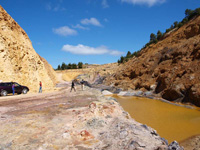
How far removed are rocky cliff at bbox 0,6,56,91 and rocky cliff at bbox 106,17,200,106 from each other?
52.1 ft

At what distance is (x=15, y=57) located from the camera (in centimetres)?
2098

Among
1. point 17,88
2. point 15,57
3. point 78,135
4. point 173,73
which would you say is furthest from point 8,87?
point 173,73

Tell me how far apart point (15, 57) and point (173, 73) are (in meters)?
21.5

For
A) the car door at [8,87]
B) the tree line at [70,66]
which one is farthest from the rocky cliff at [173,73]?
the tree line at [70,66]

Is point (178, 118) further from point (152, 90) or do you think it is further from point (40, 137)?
point (152, 90)

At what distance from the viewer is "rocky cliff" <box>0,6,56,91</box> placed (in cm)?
1922

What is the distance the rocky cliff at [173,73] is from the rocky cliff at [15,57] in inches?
626

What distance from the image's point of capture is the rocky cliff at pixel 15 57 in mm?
19219

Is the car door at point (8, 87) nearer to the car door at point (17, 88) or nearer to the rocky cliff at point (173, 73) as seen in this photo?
the car door at point (17, 88)

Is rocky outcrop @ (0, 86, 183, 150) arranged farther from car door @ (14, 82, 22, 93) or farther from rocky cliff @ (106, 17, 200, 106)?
rocky cliff @ (106, 17, 200, 106)

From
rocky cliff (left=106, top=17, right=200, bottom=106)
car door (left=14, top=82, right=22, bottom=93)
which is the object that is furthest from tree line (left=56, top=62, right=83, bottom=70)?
car door (left=14, top=82, right=22, bottom=93)

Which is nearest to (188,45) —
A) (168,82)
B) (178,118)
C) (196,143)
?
(168,82)

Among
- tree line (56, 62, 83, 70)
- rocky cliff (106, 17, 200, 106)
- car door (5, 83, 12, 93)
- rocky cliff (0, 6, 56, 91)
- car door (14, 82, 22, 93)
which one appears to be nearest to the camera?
car door (5, 83, 12, 93)

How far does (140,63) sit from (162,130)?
2426 centimetres
